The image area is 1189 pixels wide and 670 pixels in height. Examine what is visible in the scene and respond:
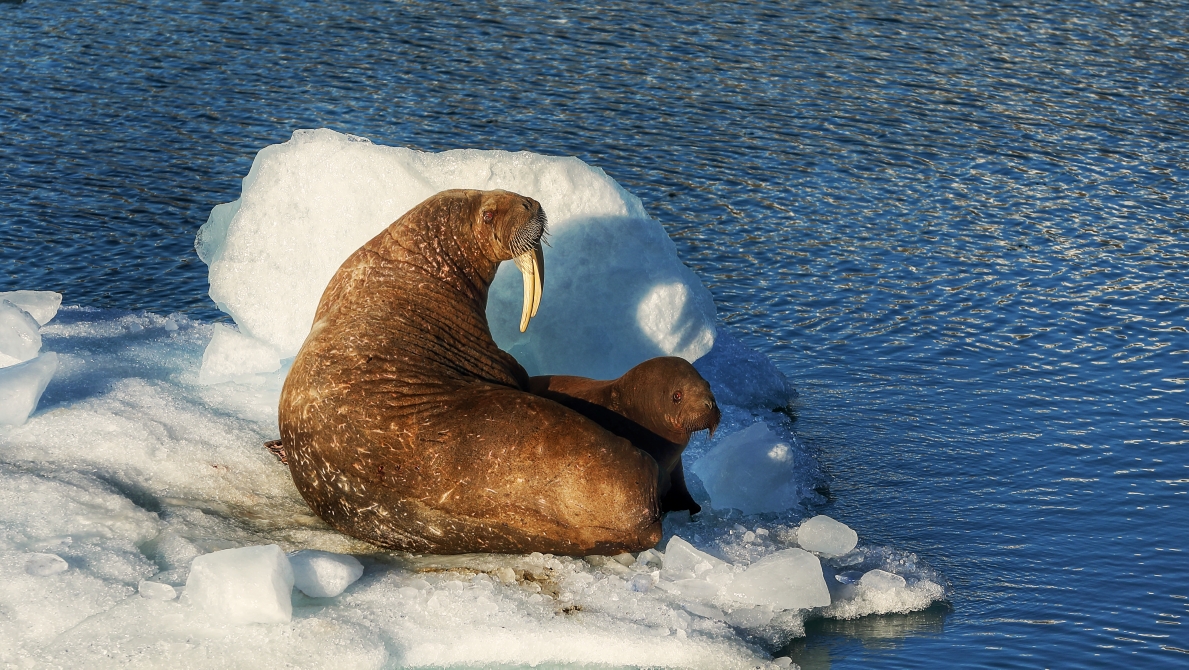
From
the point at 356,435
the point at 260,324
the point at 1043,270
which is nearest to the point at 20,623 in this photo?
the point at 356,435

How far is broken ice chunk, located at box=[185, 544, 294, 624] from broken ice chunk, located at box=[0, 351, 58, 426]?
2106 mm

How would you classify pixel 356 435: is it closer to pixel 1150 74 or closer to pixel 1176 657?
pixel 1176 657

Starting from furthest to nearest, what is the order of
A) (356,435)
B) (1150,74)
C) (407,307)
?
(1150,74) < (407,307) < (356,435)

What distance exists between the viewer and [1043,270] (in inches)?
410

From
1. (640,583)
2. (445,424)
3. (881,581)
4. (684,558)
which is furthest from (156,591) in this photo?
(881,581)

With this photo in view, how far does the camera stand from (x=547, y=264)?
7691mm

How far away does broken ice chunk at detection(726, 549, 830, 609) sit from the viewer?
5.76 meters

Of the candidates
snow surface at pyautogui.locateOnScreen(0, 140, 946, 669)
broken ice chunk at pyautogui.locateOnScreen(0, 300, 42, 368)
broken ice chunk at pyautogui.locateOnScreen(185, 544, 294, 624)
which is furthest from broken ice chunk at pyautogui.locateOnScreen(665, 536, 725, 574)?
broken ice chunk at pyautogui.locateOnScreen(0, 300, 42, 368)

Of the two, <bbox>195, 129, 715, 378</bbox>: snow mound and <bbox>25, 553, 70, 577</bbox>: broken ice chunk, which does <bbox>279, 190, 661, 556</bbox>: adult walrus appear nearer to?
<bbox>195, 129, 715, 378</bbox>: snow mound

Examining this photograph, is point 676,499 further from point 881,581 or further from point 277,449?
point 277,449

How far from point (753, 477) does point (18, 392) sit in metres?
3.75

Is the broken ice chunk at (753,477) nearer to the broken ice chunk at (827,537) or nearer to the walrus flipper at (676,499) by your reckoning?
the walrus flipper at (676,499)

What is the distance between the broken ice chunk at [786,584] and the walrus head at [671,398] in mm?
814

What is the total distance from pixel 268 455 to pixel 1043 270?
20.4ft
